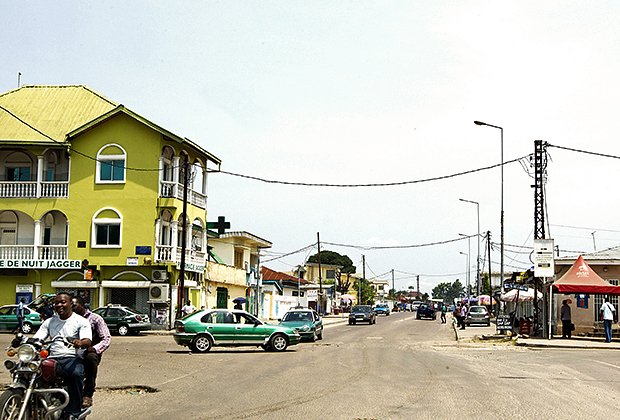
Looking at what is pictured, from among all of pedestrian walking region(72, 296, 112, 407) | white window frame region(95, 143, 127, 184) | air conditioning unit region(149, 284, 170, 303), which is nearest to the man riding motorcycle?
pedestrian walking region(72, 296, 112, 407)

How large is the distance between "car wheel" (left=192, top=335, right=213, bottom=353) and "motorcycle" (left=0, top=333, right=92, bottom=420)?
16.5 metres

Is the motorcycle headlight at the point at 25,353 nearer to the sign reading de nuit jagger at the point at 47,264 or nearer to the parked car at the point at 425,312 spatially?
the sign reading de nuit jagger at the point at 47,264

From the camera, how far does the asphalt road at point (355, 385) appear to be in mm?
11750

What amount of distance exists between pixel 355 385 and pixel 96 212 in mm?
31180

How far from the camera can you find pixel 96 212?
4344 cm

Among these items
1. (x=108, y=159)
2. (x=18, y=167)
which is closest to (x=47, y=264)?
(x=18, y=167)

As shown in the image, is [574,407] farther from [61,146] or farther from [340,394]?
[61,146]

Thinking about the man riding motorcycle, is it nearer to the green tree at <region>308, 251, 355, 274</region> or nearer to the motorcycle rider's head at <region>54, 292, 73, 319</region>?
the motorcycle rider's head at <region>54, 292, 73, 319</region>

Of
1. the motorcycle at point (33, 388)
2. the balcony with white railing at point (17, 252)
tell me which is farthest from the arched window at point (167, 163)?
the motorcycle at point (33, 388)

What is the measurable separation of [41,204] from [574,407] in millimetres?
36855

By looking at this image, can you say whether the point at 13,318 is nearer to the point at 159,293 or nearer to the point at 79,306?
the point at 159,293

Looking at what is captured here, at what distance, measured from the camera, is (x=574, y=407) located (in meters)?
12.3

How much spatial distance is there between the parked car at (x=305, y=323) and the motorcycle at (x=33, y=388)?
2385cm

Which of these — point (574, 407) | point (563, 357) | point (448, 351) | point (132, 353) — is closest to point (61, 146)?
point (132, 353)
